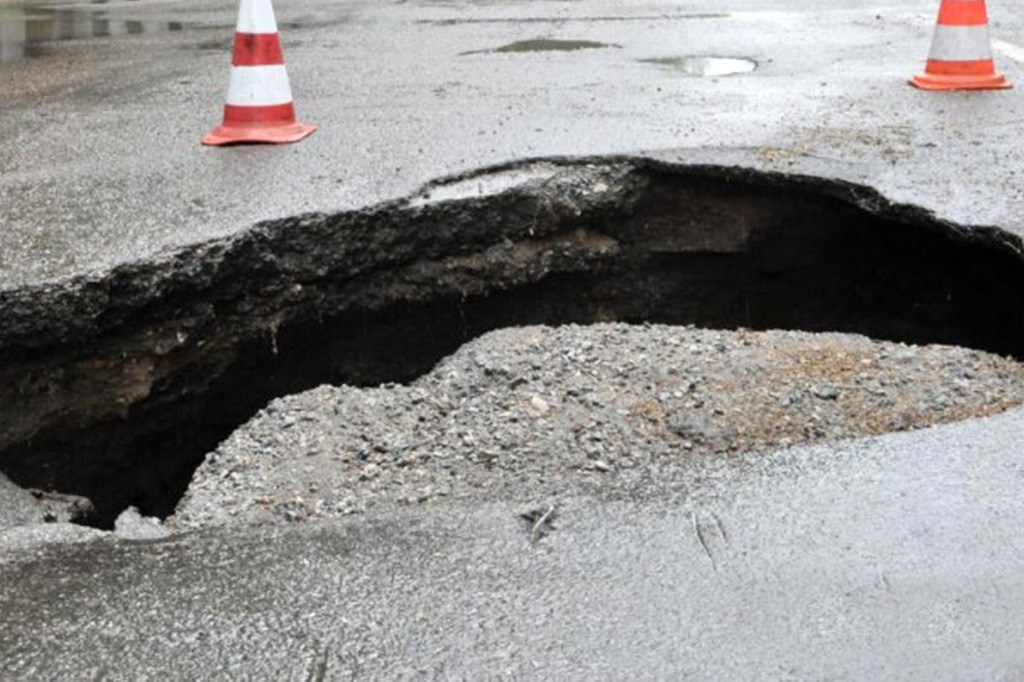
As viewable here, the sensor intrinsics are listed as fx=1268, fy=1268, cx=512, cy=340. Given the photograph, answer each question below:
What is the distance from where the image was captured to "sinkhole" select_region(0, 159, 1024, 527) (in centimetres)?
378

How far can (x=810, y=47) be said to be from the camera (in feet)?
26.0

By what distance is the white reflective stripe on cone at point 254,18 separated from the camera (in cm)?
550

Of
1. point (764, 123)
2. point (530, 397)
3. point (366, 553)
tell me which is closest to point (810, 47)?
point (764, 123)

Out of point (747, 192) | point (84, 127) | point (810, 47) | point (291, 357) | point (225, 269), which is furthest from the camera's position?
point (810, 47)

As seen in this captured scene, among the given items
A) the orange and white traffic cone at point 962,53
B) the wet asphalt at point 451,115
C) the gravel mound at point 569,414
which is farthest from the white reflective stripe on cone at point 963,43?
the gravel mound at point 569,414

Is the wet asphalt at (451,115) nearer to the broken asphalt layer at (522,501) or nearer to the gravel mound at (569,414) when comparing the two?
the broken asphalt layer at (522,501)

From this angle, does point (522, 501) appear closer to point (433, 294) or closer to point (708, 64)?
point (433, 294)

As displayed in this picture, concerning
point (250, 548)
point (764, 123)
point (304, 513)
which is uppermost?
point (764, 123)

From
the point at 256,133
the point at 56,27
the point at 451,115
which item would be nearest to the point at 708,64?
the point at 451,115

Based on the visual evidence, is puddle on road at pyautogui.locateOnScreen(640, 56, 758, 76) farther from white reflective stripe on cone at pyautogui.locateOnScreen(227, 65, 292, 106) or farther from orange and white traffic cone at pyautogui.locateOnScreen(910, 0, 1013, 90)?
white reflective stripe on cone at pyautogui.locateOnScreen(227, 65, 292, 106)

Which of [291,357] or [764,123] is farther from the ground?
[764,123]

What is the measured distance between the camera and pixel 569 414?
3.48 m

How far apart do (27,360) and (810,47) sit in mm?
5711

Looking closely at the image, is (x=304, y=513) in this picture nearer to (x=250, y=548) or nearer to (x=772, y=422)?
(x=250, y=548)
